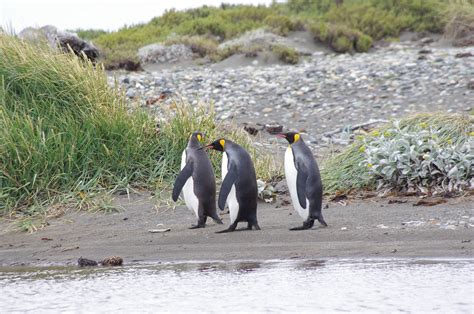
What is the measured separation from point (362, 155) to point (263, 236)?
1.98m

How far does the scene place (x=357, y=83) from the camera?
563 inches

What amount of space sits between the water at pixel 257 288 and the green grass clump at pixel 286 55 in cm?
1311

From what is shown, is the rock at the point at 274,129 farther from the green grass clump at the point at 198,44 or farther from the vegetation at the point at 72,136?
the green grass clump at the point at 198,44

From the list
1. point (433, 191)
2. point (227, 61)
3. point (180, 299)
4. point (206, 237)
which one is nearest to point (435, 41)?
point (227, 61)

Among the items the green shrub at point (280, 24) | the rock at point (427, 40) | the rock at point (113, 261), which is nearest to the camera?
the rock at point (113, 261)

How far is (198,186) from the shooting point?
22.4 feet

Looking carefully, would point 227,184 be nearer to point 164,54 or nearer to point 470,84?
point 470,84

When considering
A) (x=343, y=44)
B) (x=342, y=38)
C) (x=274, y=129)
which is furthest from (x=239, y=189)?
(x=342, y=38)

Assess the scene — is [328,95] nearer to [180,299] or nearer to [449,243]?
[449,243]

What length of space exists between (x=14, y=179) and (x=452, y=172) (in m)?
3.67

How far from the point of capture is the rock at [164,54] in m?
20.2

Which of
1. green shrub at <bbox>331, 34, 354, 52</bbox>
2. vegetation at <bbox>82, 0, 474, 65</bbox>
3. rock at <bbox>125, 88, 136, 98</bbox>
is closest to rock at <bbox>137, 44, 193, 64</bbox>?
vegetation at <bbox>82, 0, 474, 65</bbox>

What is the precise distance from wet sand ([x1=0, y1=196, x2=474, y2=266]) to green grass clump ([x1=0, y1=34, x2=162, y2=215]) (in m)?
0.48

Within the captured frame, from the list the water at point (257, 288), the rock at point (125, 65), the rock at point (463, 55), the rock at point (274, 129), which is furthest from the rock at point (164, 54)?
the water at point (257, 288)
